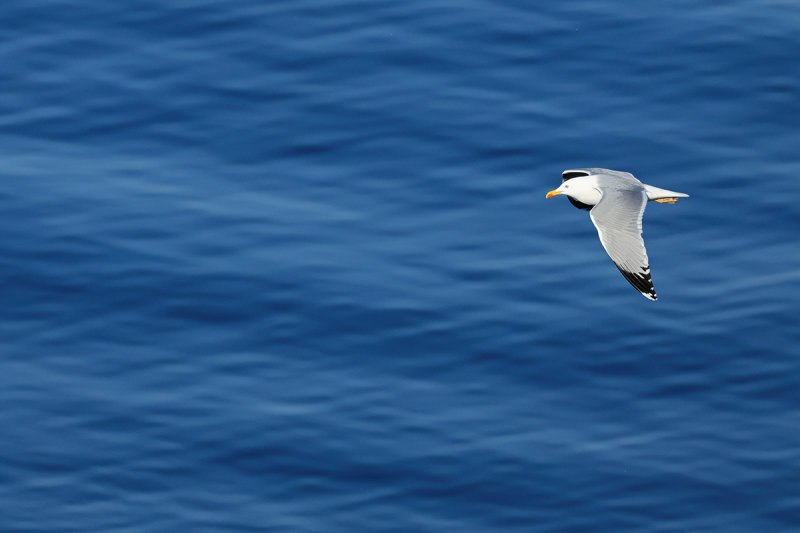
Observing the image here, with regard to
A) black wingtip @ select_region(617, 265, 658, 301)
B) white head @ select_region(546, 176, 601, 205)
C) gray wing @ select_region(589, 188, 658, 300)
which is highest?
white head @ select_region(546, 176, 601, 205)

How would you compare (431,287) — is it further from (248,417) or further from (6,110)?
(6,110)

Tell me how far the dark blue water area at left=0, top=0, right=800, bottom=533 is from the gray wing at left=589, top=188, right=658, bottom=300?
13.2ft

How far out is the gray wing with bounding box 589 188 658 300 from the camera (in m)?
19.1

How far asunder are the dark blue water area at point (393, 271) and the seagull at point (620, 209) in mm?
3404

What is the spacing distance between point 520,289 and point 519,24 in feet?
20.4

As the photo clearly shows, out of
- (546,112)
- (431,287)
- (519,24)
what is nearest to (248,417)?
(431,287)

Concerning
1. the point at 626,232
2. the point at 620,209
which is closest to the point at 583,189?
the point at 620,209

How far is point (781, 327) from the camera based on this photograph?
2462 centimetres

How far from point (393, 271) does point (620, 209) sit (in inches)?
217

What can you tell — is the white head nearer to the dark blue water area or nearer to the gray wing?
the gray wing

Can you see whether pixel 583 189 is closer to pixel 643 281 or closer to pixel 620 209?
pixel 620 209

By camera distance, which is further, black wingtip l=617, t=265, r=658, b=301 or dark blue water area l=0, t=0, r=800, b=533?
dark blue water area l=0, t=0, r=800, b=533

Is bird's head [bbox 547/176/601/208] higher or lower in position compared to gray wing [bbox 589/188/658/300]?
higher

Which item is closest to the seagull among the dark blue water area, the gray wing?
the gray wing
